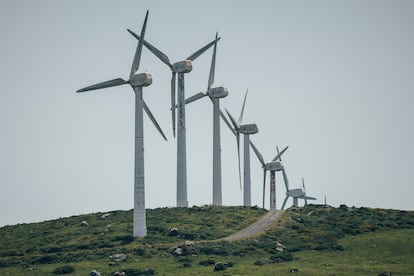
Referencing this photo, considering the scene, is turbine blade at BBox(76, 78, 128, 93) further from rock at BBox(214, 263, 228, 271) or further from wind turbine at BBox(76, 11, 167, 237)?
rock at BBox(214, 263, 228, 271)

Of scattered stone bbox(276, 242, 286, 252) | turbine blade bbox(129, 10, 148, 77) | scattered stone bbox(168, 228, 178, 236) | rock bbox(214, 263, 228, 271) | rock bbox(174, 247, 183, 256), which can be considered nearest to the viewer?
rock bbox(214, 263, 228, 271)

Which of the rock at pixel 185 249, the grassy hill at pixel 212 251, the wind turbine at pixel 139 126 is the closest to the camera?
the grassy hill at pixel 212 251

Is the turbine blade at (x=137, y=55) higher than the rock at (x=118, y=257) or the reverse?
higher

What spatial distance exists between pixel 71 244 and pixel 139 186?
65.5 ft

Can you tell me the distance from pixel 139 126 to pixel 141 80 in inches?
397

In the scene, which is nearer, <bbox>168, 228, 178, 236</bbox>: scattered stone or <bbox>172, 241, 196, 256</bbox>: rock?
<bbox>172, 241, 196, 256</bbox>: rock

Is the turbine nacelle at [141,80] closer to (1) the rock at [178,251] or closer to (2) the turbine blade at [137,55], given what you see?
(2) the turbine blade at [137,55]

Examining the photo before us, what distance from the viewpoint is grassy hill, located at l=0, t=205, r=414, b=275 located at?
500ft

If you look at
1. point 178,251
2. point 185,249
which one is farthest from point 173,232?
point 178,251

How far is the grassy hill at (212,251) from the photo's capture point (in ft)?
500

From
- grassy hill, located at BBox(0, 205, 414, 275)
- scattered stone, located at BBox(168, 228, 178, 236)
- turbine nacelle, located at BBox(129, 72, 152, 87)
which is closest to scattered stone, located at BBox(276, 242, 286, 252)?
grassy hill, located at BBox(0, 205, 414, 275)

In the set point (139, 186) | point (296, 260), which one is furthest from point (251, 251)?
point (139, 186)

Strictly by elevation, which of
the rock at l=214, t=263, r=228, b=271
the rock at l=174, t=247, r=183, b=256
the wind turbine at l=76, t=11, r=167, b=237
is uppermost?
the wind turbine at l=76, t=11, r=167, b=237

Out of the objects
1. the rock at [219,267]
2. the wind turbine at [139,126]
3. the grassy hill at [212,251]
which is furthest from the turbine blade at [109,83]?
the rock at [219,267]
